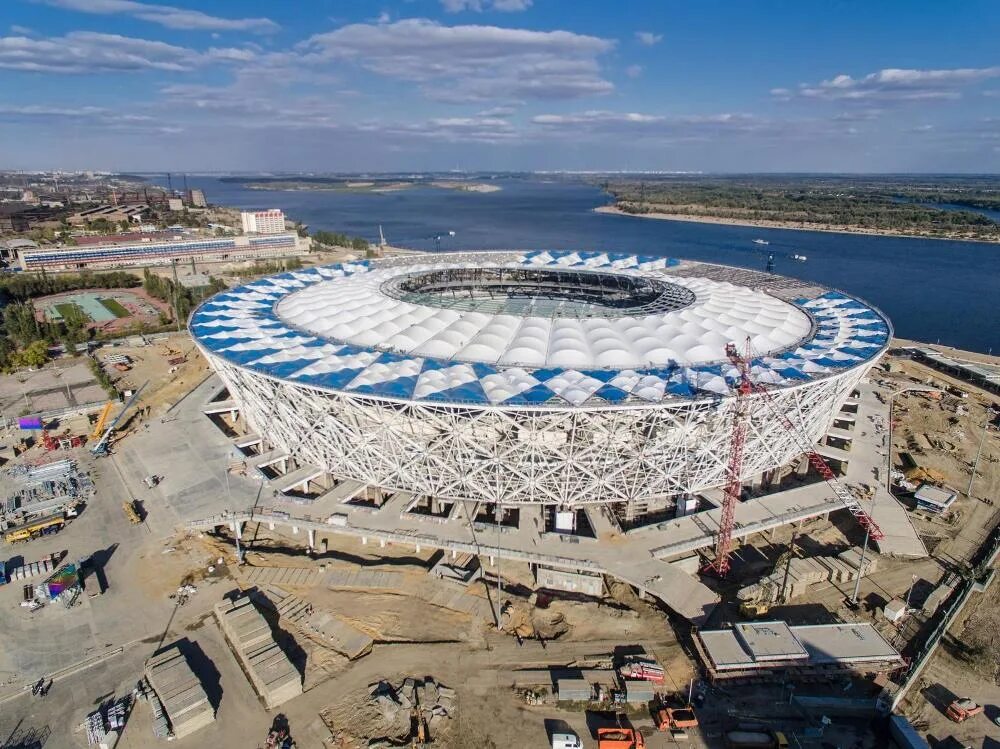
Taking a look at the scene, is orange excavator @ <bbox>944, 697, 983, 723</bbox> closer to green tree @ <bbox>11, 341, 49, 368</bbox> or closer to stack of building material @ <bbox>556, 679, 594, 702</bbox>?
stack of building material @ <bbox>556, 679, 594, 702</bbox>

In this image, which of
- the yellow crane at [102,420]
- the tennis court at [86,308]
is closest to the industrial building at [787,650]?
the yellow crane at [102,420]

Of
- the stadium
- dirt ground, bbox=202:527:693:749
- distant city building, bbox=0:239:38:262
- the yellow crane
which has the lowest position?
dirt ground, bbox=202:527:693:749

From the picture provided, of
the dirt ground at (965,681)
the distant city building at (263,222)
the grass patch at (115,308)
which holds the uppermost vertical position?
the distant city building at (263,222)

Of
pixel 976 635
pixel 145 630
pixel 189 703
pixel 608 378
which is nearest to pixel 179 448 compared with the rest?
pixel 145 630

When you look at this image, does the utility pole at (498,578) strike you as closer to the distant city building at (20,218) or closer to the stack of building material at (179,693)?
the stack of building material at (179,693)

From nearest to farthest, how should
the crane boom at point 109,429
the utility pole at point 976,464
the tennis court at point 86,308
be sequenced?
1. the utility pole at point 976,464
2. the crane boom at point 109,429
3. the tennis court at point 86,308

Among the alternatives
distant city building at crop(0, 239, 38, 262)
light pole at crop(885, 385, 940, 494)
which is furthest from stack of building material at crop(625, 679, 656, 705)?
distant city building at crop(0, 239, 38, 262)
